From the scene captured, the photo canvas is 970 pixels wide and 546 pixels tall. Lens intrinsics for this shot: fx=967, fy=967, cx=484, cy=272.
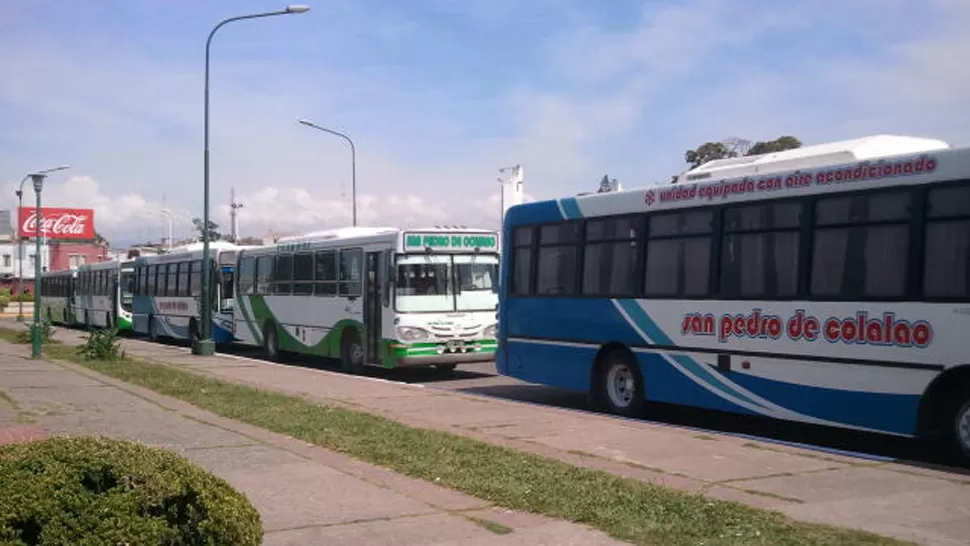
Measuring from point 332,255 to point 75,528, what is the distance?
1696 cm

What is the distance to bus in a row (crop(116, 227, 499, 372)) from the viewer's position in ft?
61.0

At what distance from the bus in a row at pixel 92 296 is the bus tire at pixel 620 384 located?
28546 mm

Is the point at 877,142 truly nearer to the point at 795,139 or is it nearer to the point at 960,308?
the point at 960,308

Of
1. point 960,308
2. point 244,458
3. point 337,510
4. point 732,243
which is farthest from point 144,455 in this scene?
point 732,243

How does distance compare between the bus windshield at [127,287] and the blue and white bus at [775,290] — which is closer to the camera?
the blue and white bus at [775,290]

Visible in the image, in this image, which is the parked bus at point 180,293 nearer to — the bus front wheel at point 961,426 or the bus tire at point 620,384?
the bus tire at point 620,384

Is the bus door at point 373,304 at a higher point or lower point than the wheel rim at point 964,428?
higher

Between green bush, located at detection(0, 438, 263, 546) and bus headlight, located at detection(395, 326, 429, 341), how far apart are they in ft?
44.0

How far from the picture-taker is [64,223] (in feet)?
322

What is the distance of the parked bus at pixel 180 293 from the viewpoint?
93.8ft

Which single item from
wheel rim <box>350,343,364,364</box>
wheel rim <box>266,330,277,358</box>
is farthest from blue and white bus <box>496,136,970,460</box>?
wheel rim <box>266,330,277,358</box>

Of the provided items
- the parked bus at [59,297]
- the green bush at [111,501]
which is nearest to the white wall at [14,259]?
the parked bus at [59,297]

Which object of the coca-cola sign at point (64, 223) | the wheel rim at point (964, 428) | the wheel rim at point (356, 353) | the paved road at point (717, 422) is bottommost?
the paved road at point (717, 422)

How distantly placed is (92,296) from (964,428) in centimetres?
4002
